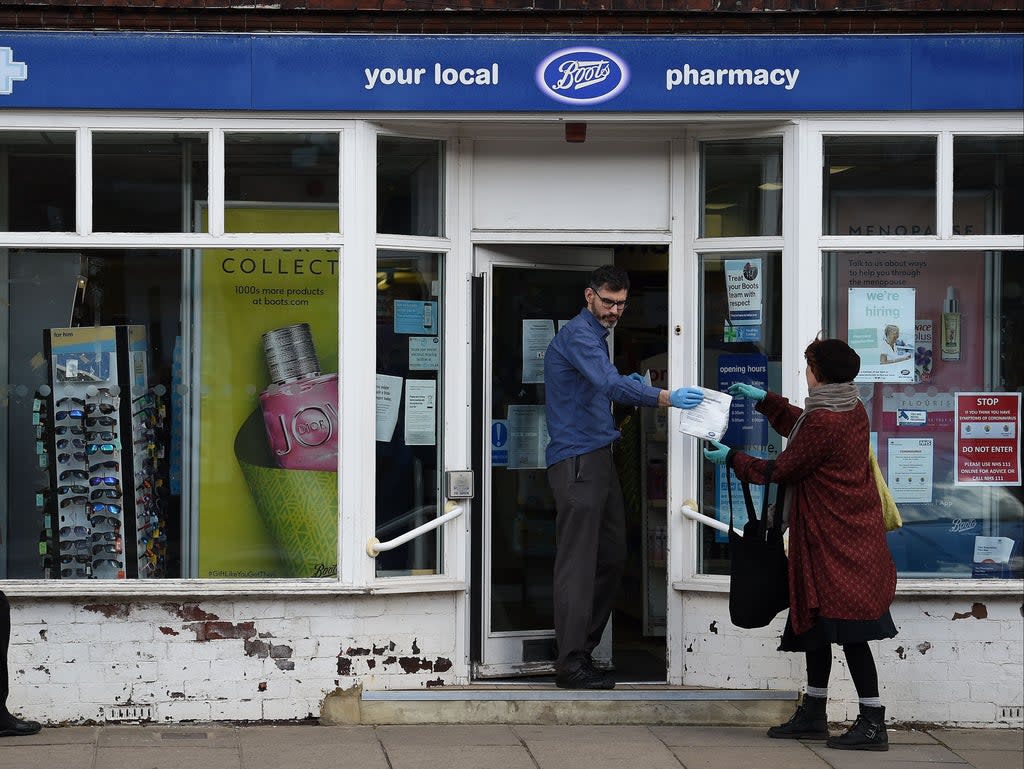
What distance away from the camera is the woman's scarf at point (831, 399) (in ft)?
21.3

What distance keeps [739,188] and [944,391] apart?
154cm

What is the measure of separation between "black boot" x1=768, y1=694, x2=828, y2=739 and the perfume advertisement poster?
2.43 metres

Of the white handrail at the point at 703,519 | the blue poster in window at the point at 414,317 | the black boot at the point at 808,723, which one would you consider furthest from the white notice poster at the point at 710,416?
the blue poster in window at the point at 414,317

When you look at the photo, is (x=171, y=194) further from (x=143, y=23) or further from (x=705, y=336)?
(x=705, y=336)

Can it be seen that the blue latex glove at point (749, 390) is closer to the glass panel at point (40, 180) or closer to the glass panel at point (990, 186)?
the glass panel at point (990, 186)

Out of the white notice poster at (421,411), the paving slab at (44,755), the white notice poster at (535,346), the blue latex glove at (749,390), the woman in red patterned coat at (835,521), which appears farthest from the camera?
the white notice poster at (535,346)

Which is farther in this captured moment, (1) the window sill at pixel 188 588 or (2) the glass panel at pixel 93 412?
(2) the glass panel at pixel 93 412

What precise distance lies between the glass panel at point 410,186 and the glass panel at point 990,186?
2726 mm

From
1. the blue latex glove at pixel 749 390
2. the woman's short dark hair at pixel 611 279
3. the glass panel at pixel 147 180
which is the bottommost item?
the blue latex glove at pixel 749 390

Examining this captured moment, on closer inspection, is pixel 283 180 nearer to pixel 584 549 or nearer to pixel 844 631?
pixel 584 549

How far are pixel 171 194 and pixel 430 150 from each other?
136 centimetres

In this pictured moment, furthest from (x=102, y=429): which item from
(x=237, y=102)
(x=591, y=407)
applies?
(x=591, y=407)

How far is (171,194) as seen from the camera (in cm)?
725

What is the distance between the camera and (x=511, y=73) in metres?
7.18
